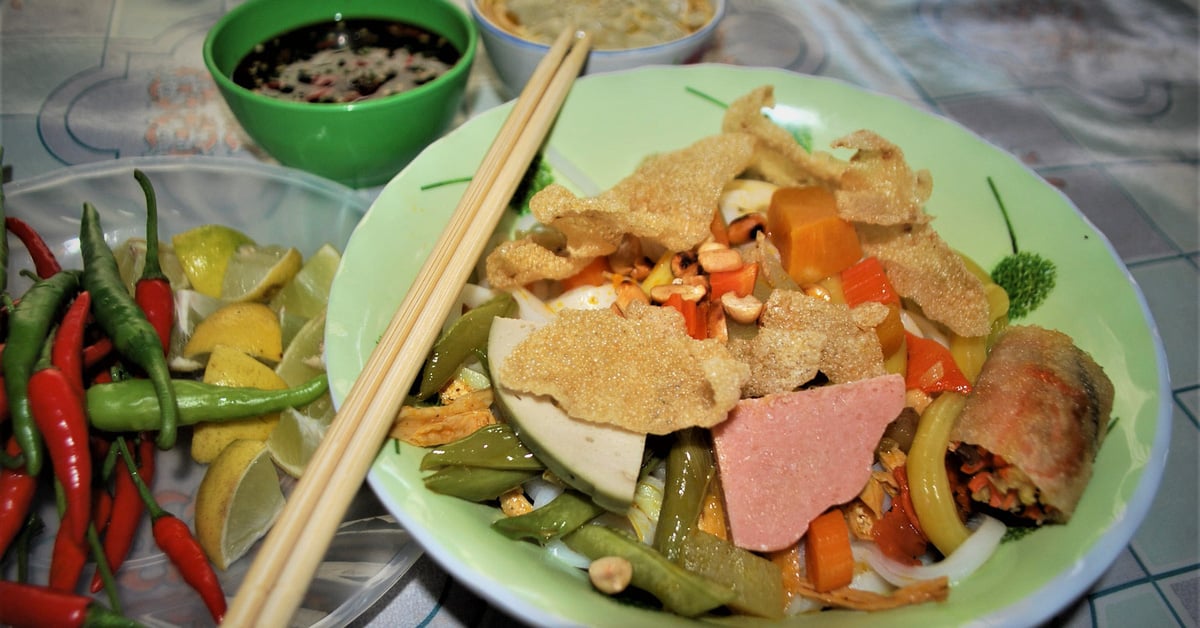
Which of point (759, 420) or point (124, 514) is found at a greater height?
point (759, 420)

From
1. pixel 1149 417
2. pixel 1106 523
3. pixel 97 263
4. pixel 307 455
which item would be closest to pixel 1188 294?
pixel 1149 417

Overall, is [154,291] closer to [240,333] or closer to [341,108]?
[240,333]

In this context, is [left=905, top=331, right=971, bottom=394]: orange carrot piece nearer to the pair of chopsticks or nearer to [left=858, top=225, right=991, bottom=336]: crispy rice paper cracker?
[left=858, top=225, right=991, bottom=336]: crispy rice paper cracker

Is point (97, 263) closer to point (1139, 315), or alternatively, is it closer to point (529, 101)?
point (529, 101)

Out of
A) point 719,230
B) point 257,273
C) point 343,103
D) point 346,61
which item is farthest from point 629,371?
point 346,61

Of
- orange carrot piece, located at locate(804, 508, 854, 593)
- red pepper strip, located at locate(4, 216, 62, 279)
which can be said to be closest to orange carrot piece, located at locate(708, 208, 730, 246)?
orange carrot piece, located at locate(804, 508, 854, 593)

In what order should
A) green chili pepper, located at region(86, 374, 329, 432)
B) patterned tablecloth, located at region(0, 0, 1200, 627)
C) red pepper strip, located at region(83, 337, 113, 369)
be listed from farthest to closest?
patterned tablecloth, located at region(0, 0, 1200, 627), red pepper strip, located at region(83, 337, 113, 369), green chili pepper, located at region(86, 374, 329, 432)
